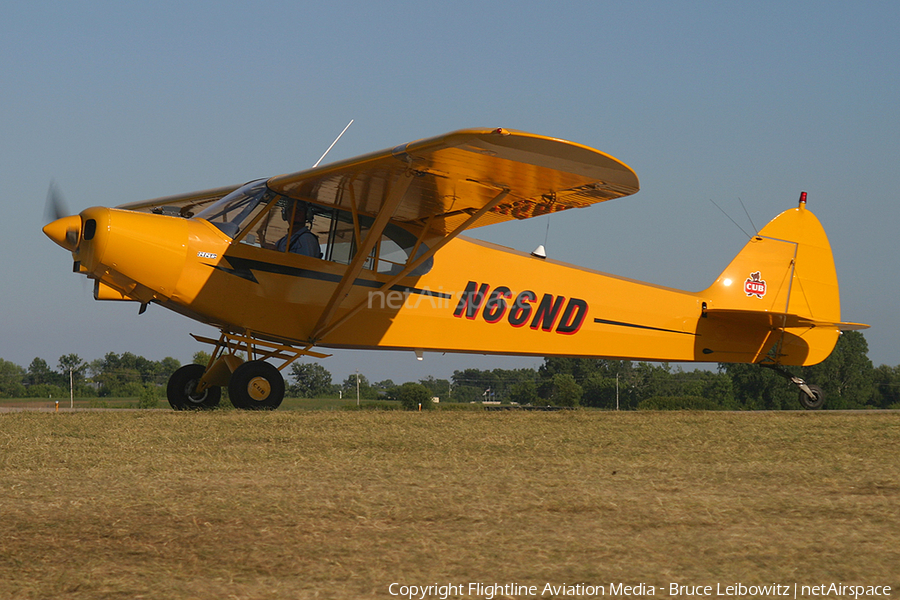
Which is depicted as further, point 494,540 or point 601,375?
point 601,375

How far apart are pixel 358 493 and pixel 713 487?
1.90 meters

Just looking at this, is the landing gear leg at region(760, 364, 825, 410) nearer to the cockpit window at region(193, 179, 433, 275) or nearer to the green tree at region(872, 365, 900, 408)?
the cockpit window at region(193, 179, 433, 275)

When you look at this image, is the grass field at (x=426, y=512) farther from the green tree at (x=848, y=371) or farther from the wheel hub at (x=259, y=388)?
the green tree at (x=848, y=371)

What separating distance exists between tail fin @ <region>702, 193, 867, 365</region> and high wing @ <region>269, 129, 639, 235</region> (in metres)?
4.71

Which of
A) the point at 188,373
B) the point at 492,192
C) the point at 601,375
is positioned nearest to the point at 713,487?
the point at 492,192

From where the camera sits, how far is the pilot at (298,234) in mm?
10016

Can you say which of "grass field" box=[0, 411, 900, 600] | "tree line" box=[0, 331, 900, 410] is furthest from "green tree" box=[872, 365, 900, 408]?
"grass field" box=[0, 411, 900, 600]

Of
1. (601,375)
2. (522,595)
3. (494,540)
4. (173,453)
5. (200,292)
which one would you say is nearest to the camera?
(522,595)

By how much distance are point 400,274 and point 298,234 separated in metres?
1.42

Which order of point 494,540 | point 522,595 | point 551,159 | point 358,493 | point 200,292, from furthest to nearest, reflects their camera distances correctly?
point 200,292, point 551,159, point 358,493, point 494,540, point 522,595

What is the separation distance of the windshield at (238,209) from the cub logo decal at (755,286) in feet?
28.3

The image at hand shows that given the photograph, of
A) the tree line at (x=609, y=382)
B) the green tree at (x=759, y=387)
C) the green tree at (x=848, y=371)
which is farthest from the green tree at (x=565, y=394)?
the green tree at (x=848, y=371)

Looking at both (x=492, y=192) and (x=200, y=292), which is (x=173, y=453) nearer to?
(x=200, y=292)

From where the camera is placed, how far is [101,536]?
3152 millimetres
